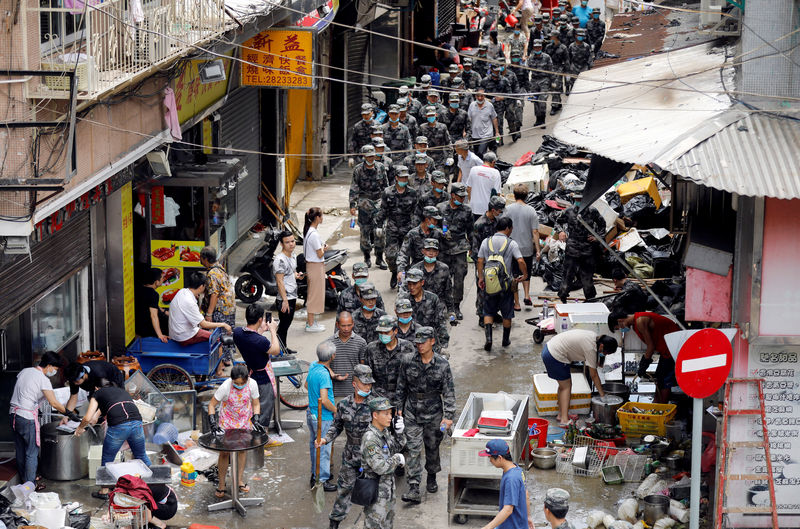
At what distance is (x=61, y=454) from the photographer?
40.4ft

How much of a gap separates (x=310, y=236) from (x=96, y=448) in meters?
5.19

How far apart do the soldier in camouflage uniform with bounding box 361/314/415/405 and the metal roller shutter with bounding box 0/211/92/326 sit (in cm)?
352

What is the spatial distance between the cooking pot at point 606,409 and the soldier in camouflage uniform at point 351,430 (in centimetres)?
355

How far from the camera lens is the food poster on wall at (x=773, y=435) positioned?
10648 millimetres

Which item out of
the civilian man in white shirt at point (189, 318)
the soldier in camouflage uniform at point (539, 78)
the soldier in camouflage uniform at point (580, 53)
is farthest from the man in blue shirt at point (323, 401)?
the soldier in camouflage uniform at point (580, 53)

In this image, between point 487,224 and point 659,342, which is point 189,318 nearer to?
point 487,224

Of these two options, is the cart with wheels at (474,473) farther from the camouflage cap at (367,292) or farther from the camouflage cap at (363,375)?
the camouflage cap at (367,292)

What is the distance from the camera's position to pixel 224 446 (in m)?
11.4

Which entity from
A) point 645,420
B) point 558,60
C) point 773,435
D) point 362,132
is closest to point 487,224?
point 645,420

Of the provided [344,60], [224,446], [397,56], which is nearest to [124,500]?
[224,446]

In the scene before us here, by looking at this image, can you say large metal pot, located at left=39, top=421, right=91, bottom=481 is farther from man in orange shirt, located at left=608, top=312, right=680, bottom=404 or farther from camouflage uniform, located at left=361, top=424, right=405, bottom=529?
man in orange shirt, located at left=608, top=312, right=680, bottom=404

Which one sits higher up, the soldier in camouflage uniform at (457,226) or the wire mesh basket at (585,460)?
the soldier in camouflage uniform at (457,226)

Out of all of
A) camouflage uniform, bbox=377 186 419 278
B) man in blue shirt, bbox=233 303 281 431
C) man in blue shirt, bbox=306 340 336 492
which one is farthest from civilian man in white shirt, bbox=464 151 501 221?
man in blue shirt, bbox=306 340 336 492

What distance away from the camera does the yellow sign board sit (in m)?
15.2
